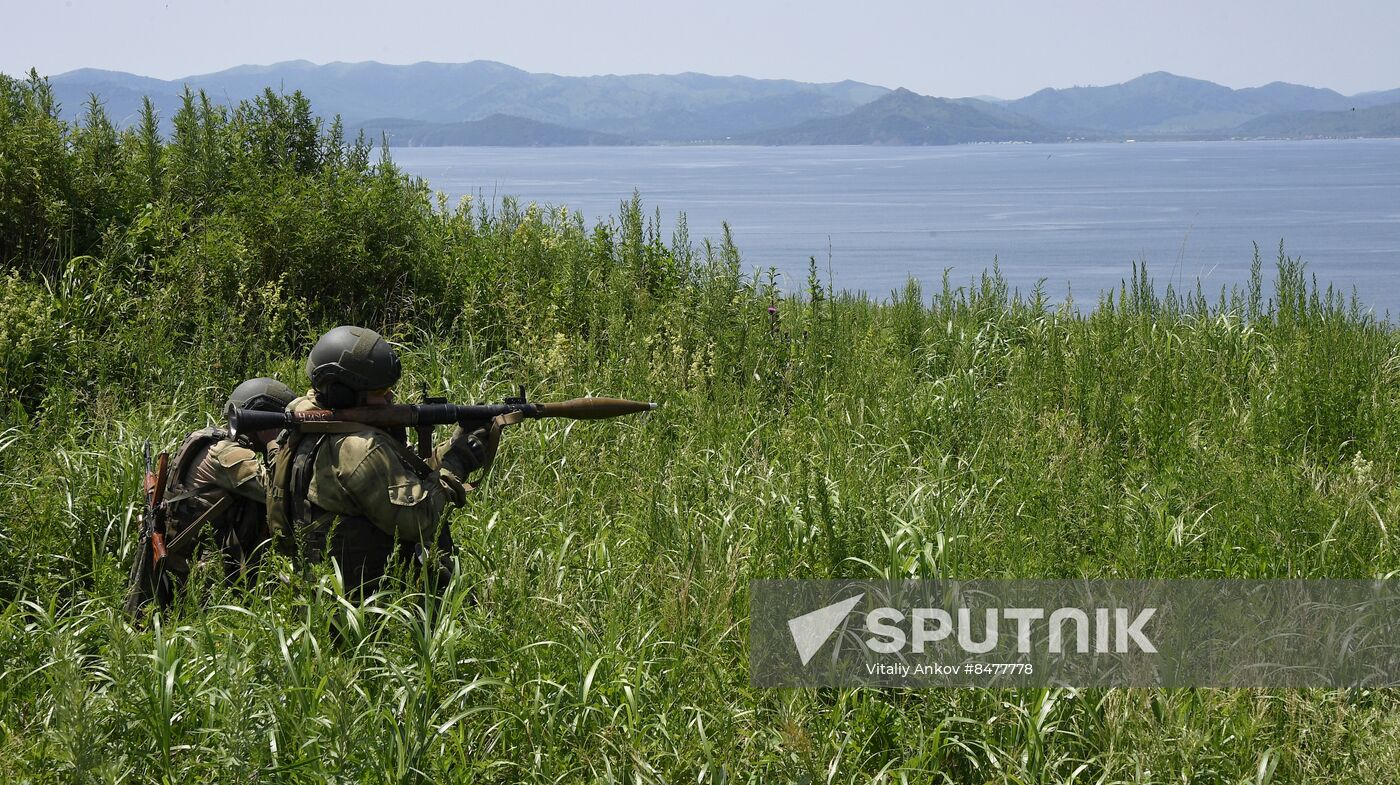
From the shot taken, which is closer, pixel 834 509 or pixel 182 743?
pixel 182 743

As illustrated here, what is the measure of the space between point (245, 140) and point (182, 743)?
8080 mm

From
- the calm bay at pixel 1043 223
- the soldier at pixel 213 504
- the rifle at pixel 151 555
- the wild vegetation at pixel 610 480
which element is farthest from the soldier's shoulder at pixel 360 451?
the calm bay at pixel 1043 223

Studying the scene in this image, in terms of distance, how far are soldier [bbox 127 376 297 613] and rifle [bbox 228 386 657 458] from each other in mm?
401

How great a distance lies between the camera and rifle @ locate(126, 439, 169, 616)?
536 centimetres

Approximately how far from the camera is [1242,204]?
58.3 metres

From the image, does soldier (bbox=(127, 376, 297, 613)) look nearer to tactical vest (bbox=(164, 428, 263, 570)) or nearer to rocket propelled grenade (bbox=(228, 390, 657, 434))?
tactical vest (bbox=(164, 428, 263, 570))

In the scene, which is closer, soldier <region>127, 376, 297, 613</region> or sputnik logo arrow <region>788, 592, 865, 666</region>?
sputnik logo arrow <region>788, 592, 865, 666</region>

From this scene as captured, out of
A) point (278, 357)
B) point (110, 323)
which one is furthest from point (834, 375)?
point (110, 323)

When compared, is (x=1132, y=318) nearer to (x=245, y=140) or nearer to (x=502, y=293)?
(x=502, y=293)

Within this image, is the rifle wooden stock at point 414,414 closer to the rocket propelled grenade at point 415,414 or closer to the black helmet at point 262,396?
the rocket propelled grenade at point 415,414

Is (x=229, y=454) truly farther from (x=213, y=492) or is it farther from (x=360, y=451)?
(x=360, y=451)

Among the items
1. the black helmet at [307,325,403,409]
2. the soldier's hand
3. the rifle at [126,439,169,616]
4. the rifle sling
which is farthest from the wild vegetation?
the black helmet at [307,325,403,409]

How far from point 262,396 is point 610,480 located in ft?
6.60

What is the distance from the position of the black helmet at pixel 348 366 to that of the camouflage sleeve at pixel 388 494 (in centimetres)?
30
